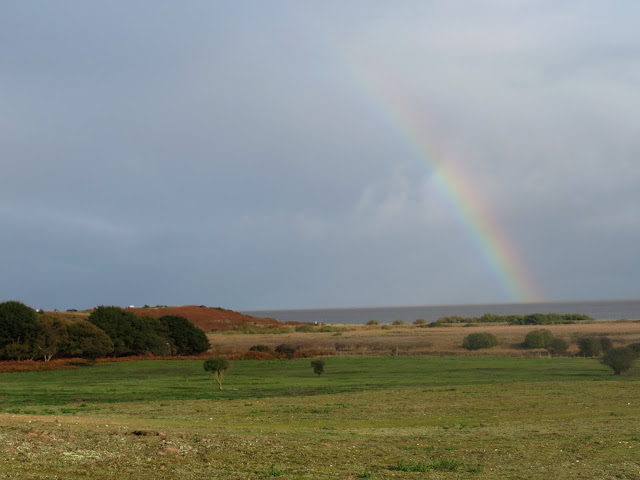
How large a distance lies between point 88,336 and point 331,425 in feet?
182

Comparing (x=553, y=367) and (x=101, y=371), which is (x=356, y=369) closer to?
(x=553, y=367)

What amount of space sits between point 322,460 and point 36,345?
63.3 meters

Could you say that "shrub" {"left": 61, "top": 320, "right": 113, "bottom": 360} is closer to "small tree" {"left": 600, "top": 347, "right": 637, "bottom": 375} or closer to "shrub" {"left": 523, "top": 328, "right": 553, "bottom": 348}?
"shrub" {"left": 523, "top": 328, "right": 553, "bottom": 348}

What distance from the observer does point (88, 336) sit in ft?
237

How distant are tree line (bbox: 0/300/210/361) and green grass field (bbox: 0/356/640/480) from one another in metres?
17.1

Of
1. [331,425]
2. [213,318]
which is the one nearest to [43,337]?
[331,425]

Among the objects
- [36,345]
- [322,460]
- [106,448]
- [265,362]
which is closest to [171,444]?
[106,448]

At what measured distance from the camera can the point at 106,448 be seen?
49.0ft

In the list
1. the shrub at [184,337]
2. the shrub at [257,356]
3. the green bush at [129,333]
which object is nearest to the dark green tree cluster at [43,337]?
the green bush at [129,333]

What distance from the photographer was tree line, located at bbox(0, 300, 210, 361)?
228 ft

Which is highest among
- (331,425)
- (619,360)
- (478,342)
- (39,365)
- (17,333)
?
(17,333)

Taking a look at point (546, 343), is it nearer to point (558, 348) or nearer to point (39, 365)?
point (558, 348)

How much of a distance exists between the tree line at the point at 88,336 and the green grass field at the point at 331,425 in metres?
17.1

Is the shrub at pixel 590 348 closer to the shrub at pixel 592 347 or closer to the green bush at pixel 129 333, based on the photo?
the shrub at pixel 592 347
